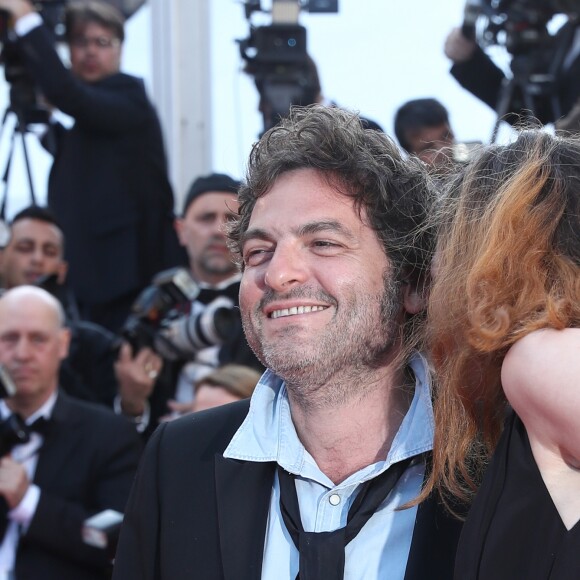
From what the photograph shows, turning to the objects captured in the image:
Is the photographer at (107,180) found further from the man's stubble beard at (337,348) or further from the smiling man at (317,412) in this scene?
the man's stubble beard at (337,348)

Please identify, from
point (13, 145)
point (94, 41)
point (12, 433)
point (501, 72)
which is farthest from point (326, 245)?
point (13, 145)

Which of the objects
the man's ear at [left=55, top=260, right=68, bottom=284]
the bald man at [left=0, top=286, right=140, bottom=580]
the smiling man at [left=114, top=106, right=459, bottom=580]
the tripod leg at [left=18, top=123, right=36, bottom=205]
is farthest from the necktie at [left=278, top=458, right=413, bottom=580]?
the tripod leg at [left=18, top=123, right=36, bottom=205]

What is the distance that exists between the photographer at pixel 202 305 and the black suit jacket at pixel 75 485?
30 cm

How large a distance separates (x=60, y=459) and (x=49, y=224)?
56.5 inches

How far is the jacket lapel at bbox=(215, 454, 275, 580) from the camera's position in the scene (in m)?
1.98

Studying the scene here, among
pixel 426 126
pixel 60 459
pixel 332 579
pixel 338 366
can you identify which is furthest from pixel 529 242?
pixel 426 126

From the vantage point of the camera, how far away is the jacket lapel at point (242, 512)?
1980 mm

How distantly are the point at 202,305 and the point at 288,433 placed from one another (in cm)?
220

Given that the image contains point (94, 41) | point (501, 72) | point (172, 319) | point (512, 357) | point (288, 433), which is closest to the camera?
point (512, 357)

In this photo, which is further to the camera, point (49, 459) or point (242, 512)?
point (49, 459)

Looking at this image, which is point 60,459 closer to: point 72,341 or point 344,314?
point 72,341

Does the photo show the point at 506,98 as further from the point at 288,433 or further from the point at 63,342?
the point at 288,433

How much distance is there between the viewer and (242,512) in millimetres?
2045

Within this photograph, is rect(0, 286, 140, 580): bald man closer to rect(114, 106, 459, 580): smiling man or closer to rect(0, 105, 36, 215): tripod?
rect(0, 105, 36, 215): tripod
